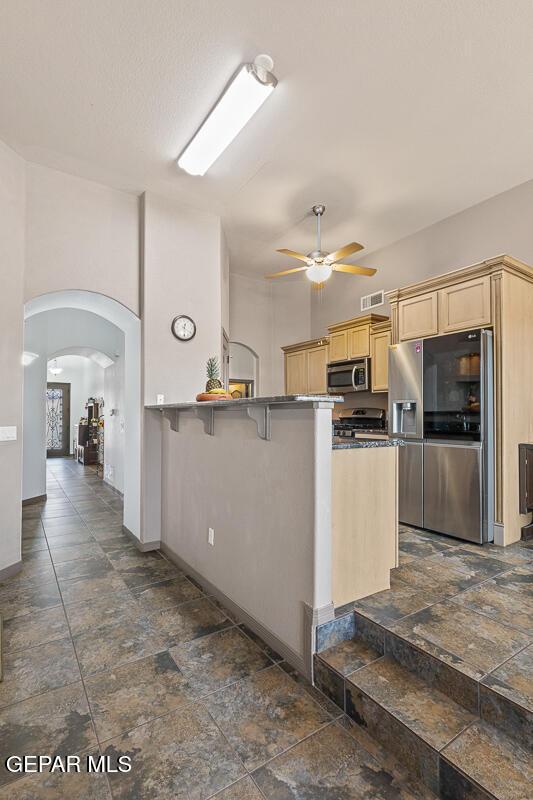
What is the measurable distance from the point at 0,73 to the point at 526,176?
4434 millimetres

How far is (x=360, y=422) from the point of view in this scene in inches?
226

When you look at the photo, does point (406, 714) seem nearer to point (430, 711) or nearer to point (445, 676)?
point (430, 711)

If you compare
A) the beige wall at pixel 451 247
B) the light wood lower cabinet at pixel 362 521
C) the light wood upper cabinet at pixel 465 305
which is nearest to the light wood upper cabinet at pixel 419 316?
the light wood upper cabinet at pixel 465 305

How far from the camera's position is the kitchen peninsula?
6.49ft

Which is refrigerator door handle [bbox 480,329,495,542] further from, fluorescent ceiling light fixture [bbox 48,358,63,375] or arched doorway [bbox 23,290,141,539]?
fluorescent ceiling light fixture [bbox 48,358,63,375]

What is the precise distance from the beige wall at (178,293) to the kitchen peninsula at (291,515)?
1210 millimetres

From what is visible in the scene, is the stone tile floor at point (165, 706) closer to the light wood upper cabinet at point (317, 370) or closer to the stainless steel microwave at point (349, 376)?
the stainless steel microwave at point (349, 376)

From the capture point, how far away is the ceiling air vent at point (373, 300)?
563 cm

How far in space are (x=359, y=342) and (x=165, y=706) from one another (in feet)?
15.1

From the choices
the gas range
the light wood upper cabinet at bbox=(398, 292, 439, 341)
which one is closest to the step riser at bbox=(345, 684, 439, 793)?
the light wood upper cabinet at bbox=(398, 292, 439, 341)

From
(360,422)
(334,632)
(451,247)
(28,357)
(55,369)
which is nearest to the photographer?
(334,632)

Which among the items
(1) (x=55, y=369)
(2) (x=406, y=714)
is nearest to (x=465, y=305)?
(2) (x=406, y=714)

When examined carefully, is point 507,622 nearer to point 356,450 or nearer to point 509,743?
point 509,743

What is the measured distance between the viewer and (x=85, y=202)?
3773mm
